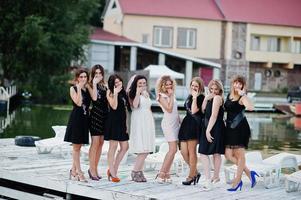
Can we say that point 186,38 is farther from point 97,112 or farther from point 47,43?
point 97,112

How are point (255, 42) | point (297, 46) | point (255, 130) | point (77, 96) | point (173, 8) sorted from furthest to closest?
point (297, 46)
point (255, 42)
point (173, 8)
point (255, 130)
point (77, 96)

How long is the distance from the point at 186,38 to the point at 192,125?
3874 cm

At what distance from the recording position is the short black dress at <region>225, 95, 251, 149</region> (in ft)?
28.5

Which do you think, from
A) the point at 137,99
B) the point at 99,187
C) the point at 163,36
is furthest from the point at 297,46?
the point at 99,187

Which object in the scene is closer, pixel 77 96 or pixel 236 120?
pixel 236 120

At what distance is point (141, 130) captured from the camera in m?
9.15

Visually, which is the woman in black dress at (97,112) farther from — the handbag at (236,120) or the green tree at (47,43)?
the green tree at (47,43)

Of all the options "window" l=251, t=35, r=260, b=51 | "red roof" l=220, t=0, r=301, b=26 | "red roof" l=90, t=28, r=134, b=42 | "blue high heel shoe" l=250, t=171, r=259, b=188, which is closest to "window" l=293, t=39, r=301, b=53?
"red roof" l=220, t=0, r=301, b=26

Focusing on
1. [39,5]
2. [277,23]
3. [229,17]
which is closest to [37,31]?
[39,5]

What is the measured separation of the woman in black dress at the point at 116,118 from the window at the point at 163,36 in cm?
3775

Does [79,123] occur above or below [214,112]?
below

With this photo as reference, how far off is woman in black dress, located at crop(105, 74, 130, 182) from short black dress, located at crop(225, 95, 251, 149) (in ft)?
4.84

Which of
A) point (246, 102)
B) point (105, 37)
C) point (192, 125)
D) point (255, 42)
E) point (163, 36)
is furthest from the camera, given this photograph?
point (255, 42)

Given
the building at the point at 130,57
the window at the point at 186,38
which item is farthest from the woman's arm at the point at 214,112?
the window at the point at 186,38
